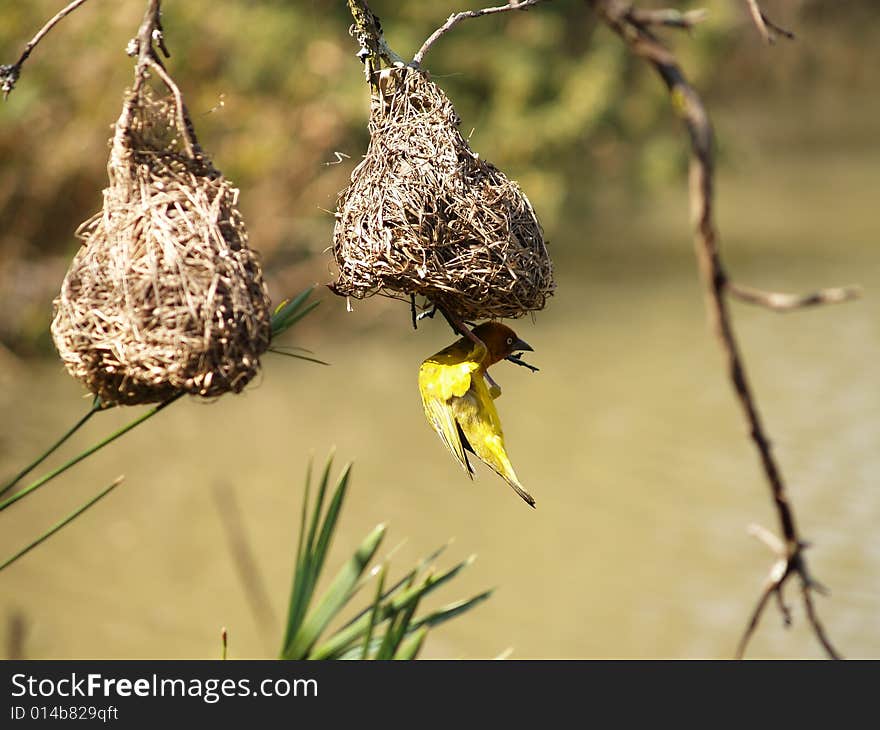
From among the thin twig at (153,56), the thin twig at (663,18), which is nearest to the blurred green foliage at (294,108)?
the thin twig at (153,56)

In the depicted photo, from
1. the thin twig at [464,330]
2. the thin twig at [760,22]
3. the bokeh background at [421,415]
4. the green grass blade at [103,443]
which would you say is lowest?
the thin twig at [760,22]

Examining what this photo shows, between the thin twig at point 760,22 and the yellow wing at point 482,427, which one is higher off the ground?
the yellow wing at point 482,427

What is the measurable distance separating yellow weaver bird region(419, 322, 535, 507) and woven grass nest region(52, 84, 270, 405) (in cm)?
26

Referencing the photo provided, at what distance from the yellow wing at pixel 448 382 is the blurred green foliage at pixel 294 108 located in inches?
141

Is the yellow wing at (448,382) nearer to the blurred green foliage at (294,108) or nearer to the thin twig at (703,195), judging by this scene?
the thin twig at (703,195)

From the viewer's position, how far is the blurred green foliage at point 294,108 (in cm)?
687

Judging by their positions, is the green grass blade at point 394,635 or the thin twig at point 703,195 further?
the green grass blade at point 394,635

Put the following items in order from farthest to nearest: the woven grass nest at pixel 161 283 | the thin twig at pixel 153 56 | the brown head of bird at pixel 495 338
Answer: the brown head of bird at pixel 495 338
the woven grass nest at pixel 161 283
the thin twig at pixel 153 56

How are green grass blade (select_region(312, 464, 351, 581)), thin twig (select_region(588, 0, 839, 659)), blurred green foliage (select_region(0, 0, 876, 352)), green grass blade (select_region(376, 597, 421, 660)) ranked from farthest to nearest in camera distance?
blurred green foliage (select_region(0, 0, 876, 352))
green grass blade (select_region(312, 464, 351, 581))
green grass blade (select_region(376, 597, 421, 660))
thin twig (select_region(588, 0, 839, 659))

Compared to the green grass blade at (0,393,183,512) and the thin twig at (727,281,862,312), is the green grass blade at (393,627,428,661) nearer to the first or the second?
the green grass blade at (0,393,183,512)

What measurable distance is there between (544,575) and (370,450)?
1715 mm

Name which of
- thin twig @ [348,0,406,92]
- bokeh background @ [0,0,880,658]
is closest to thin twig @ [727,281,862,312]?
thin twig @ [348,0,406,92]

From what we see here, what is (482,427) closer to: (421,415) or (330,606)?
(330,606)

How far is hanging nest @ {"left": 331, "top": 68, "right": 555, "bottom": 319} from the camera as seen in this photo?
168cm
